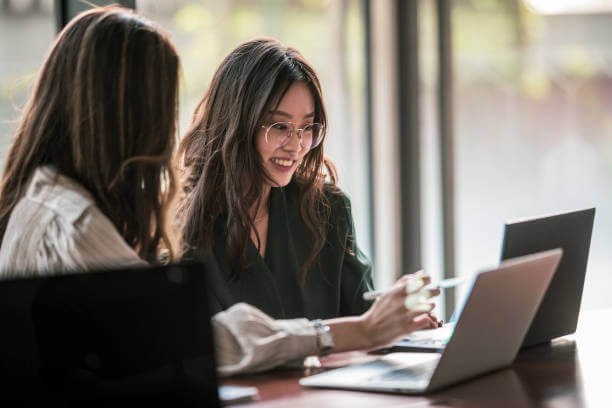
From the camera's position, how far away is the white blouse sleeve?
5.19 feet

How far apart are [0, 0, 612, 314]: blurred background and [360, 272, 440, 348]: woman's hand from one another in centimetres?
242

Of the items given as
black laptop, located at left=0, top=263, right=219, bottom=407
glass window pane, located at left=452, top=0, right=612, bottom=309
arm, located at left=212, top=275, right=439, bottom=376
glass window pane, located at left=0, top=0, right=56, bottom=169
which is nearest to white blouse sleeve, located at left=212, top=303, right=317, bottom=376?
arm, located at left=212, top=275, right=439, bottom=376

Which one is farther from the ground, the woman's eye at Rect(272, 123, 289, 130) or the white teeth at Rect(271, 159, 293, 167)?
the woman's eye at Rect(272, 123, 289, 130)

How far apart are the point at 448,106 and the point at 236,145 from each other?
239cm

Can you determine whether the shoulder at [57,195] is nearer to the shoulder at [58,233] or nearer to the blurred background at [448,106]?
the shoulder at [58,233]

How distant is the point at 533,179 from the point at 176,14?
6.29 ft

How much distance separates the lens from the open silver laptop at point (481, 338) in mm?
1483

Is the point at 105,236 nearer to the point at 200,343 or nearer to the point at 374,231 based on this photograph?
the point at 200,343

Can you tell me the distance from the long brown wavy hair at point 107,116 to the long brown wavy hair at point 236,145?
1.94ft

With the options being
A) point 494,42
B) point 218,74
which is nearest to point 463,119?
point 494,42

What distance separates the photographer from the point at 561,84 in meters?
4.12

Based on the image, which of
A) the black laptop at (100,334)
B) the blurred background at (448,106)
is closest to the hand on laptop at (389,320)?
the black laptop at (100,334)

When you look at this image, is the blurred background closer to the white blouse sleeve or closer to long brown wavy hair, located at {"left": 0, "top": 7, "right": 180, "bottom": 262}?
long brown wavy hair, located at {"left": 0, "top": 7, "right": 180, "bottom": 262}

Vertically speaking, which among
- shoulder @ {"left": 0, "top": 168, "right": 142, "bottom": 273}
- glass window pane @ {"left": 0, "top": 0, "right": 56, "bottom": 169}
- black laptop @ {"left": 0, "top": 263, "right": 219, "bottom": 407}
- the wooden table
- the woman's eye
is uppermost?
glass window pane @ {"left": 0, "top": 0, "right": 56, "bottom": 169}
